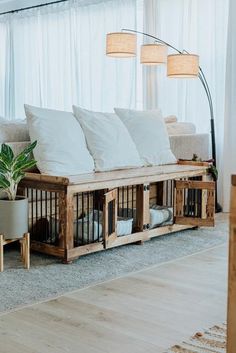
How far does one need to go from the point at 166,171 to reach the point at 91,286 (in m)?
1.38

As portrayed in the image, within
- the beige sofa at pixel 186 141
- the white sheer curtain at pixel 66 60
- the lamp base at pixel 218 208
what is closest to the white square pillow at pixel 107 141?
the beige sofa at pixel 186 141

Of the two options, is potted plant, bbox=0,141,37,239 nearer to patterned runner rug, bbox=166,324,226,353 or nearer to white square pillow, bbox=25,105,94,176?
white square pillow, bbox=25,105,94,176

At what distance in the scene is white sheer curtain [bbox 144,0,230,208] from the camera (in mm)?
5473

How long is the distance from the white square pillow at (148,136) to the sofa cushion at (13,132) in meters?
0.98

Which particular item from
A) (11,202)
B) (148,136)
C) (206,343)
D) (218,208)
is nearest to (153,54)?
(148,136)

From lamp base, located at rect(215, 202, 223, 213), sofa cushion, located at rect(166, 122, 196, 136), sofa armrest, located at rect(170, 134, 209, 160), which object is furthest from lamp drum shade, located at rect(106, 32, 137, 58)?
lamp base, located at rect(215, 202, 223, 213)

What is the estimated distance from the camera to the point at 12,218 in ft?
10.4

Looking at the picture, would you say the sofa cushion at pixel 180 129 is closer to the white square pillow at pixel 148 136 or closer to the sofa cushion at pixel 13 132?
the white square pillow at pixel 148 136

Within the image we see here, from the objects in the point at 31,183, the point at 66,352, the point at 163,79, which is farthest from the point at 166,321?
the point at 163,79

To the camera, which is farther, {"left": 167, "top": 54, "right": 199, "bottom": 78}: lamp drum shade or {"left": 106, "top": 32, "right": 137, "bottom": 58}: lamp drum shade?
{"left": 106, "top": 32, "right": 137, "bottom": 58}: lamp drum shade

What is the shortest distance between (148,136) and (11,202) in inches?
66.1

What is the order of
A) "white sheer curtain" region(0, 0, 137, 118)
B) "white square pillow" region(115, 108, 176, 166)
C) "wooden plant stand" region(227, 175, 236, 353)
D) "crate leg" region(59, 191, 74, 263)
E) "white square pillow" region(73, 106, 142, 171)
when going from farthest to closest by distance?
"white sheer curtain" region(0, 0, 137, 118), "white square pillow" region(115, 108, 176, 166), "white square pillow" region(73, 106, 142, 171), "crate leg" region(59, 191, 74, 263), "wooden plant stand" region(227, 175, 236, 353)

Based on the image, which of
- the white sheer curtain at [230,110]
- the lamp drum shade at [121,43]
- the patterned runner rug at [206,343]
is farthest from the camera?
the white sheer curtain at [230,110]

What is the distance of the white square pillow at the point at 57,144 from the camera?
11.9ft
